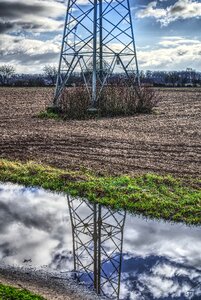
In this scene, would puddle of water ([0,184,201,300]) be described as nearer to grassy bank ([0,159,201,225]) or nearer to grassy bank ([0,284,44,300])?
grassy bank ([0,159,201,225])

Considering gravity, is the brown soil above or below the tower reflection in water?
above

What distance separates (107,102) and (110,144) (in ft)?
33.3

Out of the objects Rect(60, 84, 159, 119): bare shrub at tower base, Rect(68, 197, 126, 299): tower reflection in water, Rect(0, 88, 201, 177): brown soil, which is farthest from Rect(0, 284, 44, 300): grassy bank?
Rect(60, 84, 159, 119): bare shrub at tower base

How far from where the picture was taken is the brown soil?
43.2 feet

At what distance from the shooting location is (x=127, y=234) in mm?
8609

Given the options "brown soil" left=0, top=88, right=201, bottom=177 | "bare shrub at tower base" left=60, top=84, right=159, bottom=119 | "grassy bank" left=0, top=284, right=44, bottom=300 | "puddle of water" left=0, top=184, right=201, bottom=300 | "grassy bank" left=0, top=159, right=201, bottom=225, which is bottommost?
"puddle of water" left=0, top=184, right=201, bottom=300

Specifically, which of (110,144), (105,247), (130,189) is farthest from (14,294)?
(110,144)

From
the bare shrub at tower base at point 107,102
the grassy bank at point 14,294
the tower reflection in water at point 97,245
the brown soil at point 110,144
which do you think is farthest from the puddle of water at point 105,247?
the bare shrub at tower base at point 107,102

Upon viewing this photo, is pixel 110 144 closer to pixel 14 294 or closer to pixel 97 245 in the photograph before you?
pixel 97 245

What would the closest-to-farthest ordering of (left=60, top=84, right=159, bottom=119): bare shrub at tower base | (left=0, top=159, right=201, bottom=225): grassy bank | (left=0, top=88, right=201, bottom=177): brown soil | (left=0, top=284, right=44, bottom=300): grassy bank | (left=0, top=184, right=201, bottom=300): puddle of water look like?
(left=0, top=284, right=44, bottom=300): grassy bank → (left=0, top=184, right=201, bottom=300): puddle of water → (left=0, top=159, right=201, bottom=225): grassy bank → (left=0, top=88, right=201, bottom=177): brown soil → (left=60, top=84, right=159, bottom=119): bare shrub at tower base

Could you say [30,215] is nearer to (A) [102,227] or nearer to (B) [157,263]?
(A) [102,227]

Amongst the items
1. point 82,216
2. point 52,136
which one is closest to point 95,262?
point 82,216

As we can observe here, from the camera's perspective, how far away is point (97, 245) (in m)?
8.02

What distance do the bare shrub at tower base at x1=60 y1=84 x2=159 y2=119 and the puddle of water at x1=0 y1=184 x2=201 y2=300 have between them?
15.2 m
